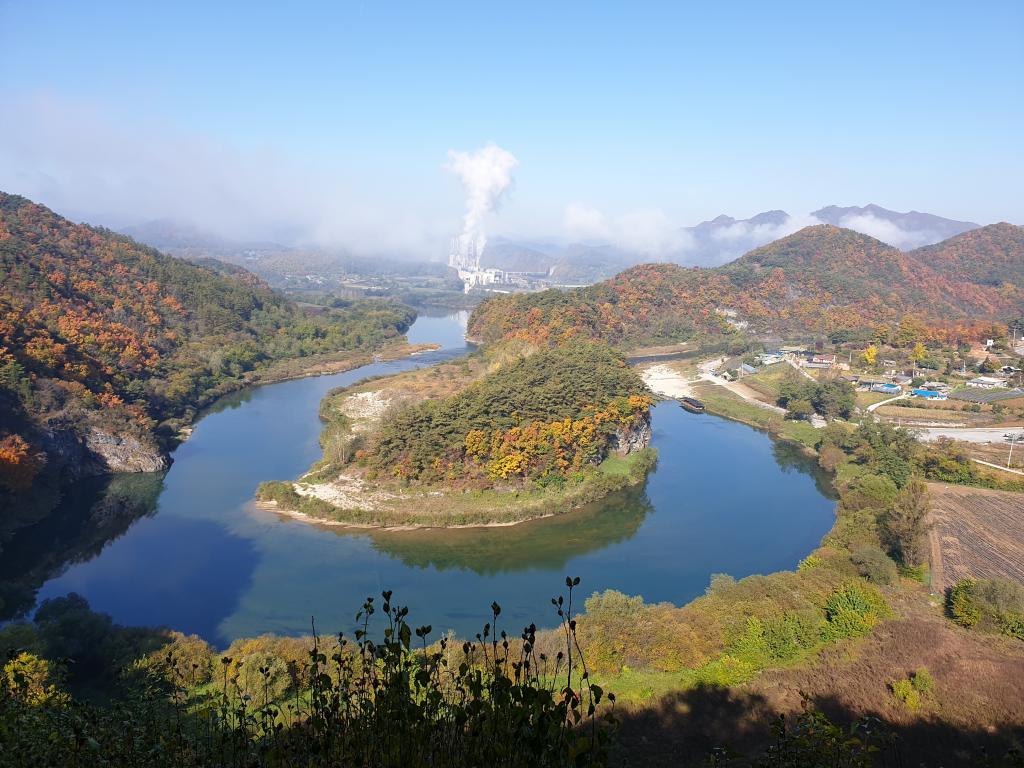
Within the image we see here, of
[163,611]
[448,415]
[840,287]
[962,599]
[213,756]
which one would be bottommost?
[163,611]

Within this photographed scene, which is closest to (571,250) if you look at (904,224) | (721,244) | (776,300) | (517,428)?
(721,244)

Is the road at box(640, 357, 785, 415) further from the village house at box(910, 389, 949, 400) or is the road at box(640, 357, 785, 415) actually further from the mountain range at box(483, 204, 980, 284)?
the mountain range at box(483, 204, 980, 284)

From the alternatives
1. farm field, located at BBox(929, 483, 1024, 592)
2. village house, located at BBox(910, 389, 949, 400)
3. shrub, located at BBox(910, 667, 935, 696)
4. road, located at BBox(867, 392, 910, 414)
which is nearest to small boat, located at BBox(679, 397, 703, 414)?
road, located at BBox(867, 392, 910, 414)

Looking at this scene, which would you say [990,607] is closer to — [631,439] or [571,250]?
[631,439]

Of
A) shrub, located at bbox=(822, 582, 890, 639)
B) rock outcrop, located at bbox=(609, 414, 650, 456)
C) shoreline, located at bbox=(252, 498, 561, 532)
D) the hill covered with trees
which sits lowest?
shoreline, located at bbox=(252, 498, 561, 532)

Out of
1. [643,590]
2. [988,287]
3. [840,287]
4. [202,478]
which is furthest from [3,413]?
[988,287]

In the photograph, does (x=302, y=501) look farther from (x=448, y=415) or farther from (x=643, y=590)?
(x=643, y=590)
